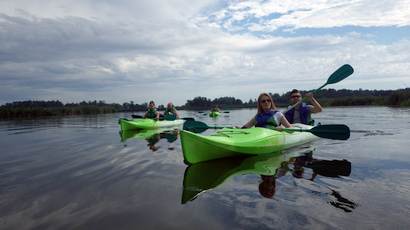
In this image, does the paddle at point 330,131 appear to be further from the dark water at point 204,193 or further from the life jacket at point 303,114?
the life jacket at point 303,114

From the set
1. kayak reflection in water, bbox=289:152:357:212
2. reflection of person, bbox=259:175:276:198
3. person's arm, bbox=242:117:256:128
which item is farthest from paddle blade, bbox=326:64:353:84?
reflection of person, bbox=259:175:276:198

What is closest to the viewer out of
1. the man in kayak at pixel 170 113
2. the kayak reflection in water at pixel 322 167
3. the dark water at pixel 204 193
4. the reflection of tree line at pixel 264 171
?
the dark water at pixel 204 193

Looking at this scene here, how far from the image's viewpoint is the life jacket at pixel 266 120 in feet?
28.8

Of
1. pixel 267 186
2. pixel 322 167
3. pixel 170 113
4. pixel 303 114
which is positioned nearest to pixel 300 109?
pixel 303 114

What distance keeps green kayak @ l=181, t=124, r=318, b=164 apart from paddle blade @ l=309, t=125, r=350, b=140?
776 mm

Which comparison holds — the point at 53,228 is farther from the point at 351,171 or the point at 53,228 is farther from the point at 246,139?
the point at 351,171

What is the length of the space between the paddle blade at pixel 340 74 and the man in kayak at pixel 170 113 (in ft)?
32.5

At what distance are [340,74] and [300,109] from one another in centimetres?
167

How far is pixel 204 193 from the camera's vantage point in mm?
5211

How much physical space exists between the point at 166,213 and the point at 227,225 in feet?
2.84

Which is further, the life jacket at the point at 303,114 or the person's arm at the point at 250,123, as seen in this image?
the life jacket at the point at 303,114

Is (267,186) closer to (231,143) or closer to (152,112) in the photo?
(231,143)

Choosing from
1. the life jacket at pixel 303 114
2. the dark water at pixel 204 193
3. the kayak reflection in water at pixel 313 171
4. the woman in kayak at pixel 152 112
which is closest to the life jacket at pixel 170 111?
the woman in kayak at pixel 152 112

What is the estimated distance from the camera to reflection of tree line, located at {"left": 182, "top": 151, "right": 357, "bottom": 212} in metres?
5.26
